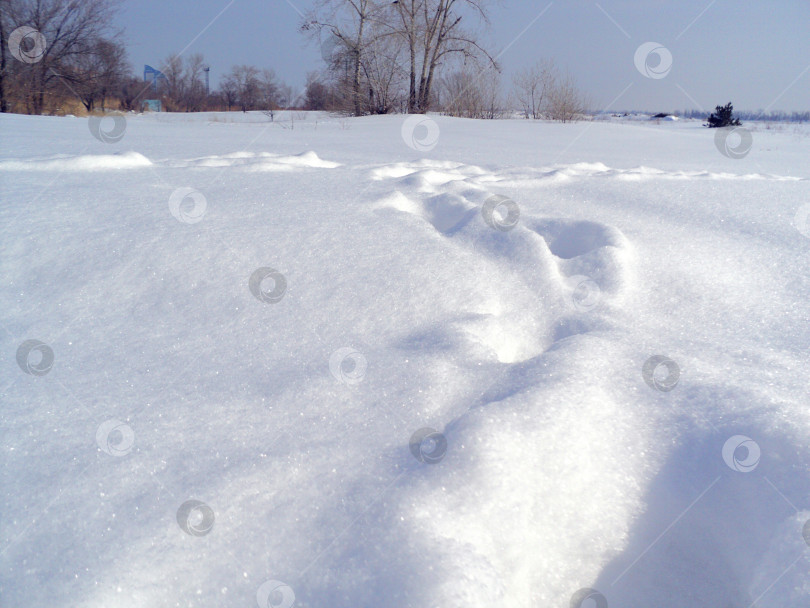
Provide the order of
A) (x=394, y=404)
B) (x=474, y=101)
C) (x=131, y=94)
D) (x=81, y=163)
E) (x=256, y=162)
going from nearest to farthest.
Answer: (x=394, y=404) → (x=81, y=163) → (x=256, y=162) → (x=474, y=101) → (x=131, y=94)

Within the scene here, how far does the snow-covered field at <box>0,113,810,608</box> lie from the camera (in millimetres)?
688

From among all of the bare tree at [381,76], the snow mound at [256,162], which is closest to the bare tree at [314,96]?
the bare tree at [381,76]

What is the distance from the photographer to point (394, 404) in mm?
931

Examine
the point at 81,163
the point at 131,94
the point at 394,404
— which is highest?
the point at 131,94

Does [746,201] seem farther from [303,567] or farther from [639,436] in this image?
[303,567]

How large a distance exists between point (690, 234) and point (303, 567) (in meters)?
1.50

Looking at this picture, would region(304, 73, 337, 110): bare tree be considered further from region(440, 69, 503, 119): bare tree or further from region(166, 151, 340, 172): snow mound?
region(166, 151, 340, 172): snow mound

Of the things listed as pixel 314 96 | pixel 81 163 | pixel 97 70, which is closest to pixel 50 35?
pixel 97 70

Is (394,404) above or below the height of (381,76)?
below

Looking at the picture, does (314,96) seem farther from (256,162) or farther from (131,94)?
(256,162)

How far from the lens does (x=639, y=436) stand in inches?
34.8

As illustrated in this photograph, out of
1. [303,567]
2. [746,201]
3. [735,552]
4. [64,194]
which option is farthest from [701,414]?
[64,194]

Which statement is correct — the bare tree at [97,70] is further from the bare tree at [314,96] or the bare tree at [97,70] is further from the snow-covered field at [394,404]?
the snow-covered field at [394,404]

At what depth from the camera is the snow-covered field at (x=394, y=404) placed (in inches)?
27.1
